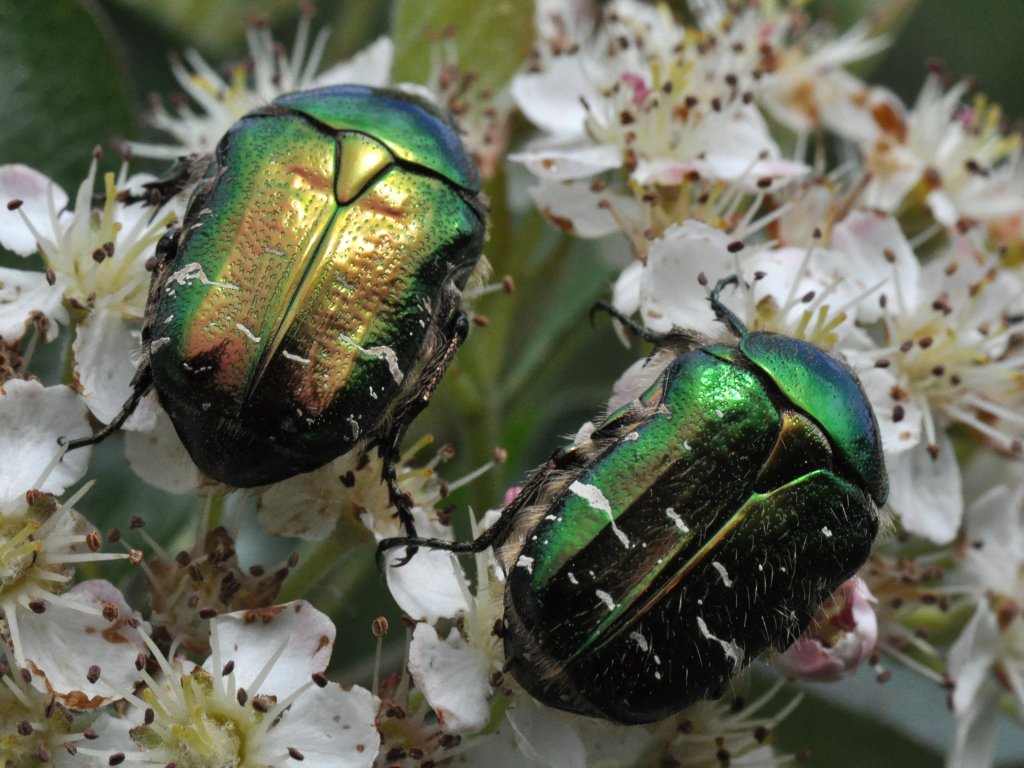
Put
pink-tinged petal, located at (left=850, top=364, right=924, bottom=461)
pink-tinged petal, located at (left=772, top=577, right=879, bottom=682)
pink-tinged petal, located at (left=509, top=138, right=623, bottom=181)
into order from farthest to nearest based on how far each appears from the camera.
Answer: pink-tinged petal, located at (left=509, top=138, right=623, bottom=181) → pink-tinged petal, located at (left=850, top=364, right=924, bottom=461) → pink-tinged petal, located at (left=772, top=577, right=879, bottom=682)

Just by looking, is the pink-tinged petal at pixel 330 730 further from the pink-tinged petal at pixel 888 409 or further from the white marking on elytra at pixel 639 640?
the pink-tinged petal at pixel 888 409

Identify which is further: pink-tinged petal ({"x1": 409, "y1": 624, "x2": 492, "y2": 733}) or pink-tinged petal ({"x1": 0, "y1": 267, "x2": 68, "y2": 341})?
pink-tinged petal ({"x1": 0, "y1": 267, "x2": 68, "y2": 341})

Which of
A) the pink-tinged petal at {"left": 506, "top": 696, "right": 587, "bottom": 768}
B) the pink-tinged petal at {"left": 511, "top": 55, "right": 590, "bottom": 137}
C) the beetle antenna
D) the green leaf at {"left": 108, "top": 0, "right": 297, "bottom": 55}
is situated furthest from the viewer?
the green leaf at {"left": 108, "top": 0, "right": 297, "bottom": 55}

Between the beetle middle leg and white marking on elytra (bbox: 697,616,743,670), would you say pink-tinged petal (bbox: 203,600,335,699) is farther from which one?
white marking on elytra (bbox: 697,616,743,670)

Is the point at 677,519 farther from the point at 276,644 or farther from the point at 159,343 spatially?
the point at 159,343

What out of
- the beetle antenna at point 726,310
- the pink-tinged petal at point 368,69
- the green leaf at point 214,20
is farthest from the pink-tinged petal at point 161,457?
the green leaf at point 214,20

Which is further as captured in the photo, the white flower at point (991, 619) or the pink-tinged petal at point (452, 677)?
the white flower at point (991, 619)

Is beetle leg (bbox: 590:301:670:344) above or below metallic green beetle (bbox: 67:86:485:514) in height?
below

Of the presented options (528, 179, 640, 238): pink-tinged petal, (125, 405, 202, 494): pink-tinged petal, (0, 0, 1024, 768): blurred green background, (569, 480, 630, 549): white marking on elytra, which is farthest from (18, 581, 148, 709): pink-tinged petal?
(528, 179, 640, 238): pink-tinged petal
